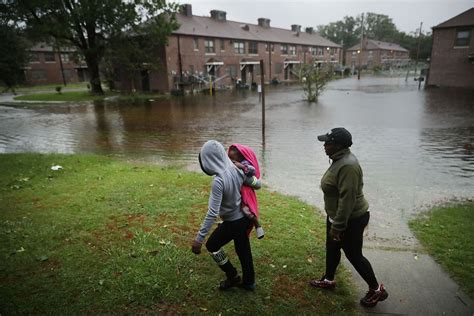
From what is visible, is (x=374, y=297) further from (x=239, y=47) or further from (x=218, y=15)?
(x=218, y=15)

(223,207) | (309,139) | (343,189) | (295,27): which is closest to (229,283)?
(223,207)

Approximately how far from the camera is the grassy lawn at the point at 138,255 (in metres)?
3.36

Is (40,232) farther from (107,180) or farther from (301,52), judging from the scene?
(301,52)

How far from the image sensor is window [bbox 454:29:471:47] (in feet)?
109

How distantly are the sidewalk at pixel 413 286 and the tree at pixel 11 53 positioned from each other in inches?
1590

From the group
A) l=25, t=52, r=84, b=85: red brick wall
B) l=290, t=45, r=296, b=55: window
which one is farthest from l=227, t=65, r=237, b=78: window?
l=25, t=52, r=84, b=85: red brick wall

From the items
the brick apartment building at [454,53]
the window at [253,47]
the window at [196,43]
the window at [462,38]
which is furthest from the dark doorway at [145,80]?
the window at [462,38]

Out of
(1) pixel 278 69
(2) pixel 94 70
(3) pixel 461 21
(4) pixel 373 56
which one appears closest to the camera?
(2) pixel 94 70

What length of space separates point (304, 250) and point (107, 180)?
5.10 metres

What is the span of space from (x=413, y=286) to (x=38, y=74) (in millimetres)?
60113

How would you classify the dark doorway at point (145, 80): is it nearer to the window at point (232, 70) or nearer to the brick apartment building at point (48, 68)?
the window at point (232, 70)

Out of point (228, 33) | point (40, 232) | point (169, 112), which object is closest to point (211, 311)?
point (40, 232)

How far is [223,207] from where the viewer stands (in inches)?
121

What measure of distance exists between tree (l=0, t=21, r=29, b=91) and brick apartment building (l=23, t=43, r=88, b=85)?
36.5ft
